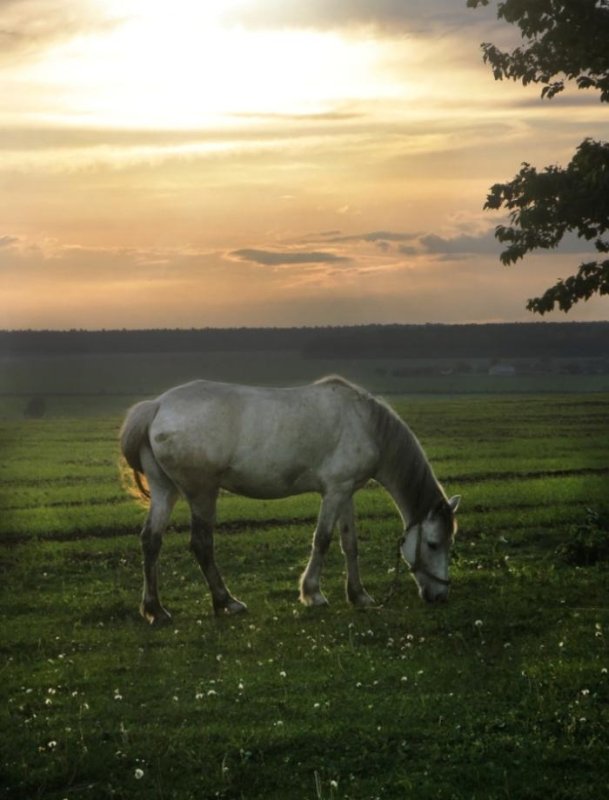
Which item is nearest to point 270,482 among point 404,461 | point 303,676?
point 404,461

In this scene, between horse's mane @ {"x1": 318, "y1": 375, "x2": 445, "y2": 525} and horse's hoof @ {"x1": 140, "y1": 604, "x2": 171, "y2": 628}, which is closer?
horse's hoof @ {"x1": 140, "y1": 604, "x2": 171, "y2": 628}

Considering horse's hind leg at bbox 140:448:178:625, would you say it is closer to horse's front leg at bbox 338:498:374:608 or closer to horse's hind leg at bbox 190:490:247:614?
horse's hind leg at bbox 190:490:247:614

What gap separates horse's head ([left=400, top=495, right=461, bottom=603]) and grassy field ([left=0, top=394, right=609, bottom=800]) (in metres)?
0.32

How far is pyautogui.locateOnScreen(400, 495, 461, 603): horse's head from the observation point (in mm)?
14102

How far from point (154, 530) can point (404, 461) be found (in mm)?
3313

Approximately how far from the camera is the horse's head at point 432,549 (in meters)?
14.1

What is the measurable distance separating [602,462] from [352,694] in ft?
94.2

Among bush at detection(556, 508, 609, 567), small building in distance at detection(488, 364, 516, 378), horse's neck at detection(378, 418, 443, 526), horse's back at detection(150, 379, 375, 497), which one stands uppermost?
horse's back at detection(150, 379, 375, 497)

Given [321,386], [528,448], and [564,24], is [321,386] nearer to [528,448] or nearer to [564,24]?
[564,24]

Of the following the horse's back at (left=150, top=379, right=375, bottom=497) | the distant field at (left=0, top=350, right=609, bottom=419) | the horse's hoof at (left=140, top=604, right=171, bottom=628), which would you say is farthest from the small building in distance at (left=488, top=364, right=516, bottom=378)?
the horse's hoof at (left=140, top=604, right=171, bottom=628)

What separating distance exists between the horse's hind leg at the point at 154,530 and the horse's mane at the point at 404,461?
275 centimetres

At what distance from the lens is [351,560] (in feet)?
47.0

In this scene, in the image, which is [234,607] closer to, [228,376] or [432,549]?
[432,549]

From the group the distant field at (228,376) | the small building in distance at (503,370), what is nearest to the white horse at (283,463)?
the distant field at (228,376)
